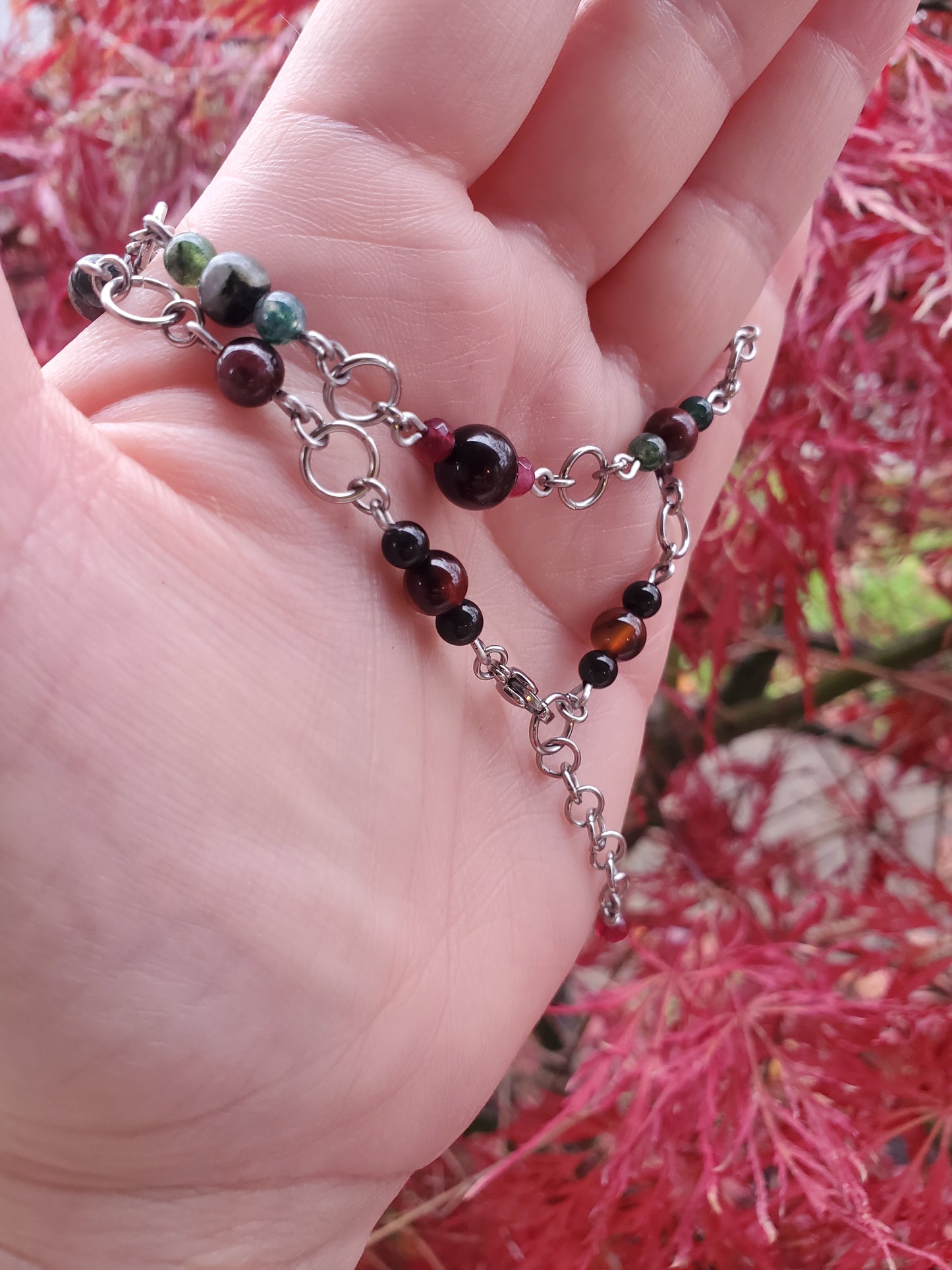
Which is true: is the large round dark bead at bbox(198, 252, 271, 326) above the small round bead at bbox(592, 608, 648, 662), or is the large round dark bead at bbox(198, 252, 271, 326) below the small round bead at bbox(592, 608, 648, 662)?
above

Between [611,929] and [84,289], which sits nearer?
[84,289]

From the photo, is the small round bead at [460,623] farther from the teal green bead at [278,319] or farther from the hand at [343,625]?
the teal green bead at [278,319]

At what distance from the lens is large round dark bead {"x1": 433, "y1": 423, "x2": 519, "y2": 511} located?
0.48 m

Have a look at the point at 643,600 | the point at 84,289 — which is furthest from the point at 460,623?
the point at 84,289

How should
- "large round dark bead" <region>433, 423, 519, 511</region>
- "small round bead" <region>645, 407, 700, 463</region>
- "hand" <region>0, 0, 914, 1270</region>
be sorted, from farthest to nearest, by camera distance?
"small round bead" <region>645, 407, 700, 463</region>, "large round dark bead" <region>433, 423, 519, 511</region>, "hand" <region>0, 0, 914, 1270</region>

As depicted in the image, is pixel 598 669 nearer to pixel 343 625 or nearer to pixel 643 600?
pixel 643 600

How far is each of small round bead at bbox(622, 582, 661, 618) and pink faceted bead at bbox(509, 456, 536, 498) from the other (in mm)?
104

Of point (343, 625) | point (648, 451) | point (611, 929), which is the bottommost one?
point (611, 929)

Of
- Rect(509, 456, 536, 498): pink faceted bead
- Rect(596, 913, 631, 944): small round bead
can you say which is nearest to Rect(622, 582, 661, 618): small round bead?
Rect(509, 456, 536, 498): pink faceted bead

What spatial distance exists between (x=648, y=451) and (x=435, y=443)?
0.51 ft

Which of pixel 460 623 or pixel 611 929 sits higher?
pixel 460 623

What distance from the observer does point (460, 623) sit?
0.49 m

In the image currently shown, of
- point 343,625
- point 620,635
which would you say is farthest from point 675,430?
A: point 343,625

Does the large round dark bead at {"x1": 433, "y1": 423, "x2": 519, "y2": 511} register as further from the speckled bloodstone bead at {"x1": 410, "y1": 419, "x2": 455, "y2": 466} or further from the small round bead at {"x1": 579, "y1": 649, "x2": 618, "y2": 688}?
the small round bead at {"x1": 579, "y1": 649, "x2": 618, "y2": 688}
